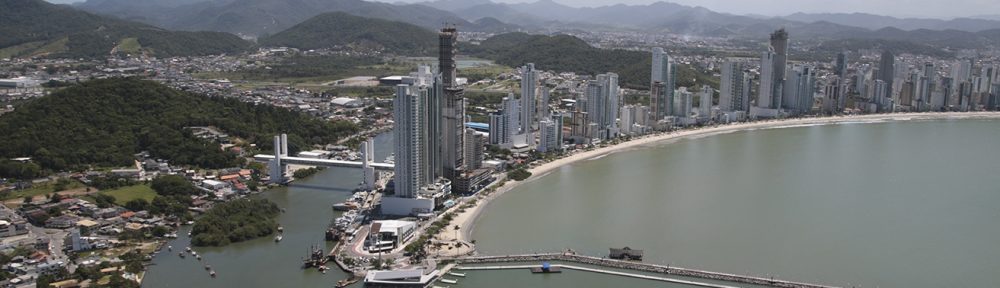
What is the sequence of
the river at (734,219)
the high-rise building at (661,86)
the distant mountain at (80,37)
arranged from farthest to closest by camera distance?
the distant mountain at (80,37)
the high-rise building at (661,86)
the river at (734,219)

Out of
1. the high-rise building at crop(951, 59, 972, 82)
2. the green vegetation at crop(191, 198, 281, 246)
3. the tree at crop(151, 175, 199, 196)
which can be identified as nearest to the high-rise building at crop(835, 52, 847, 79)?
the high-rise building at crop(951, 59, 972, 82)

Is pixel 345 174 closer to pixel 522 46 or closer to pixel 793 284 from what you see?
pixel 793 284

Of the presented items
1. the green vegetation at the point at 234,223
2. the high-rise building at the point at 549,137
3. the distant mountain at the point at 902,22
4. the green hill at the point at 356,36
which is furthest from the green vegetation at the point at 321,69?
the distant mountain at the point at 902,22

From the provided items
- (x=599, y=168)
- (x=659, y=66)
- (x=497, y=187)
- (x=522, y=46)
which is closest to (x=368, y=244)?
(x=497, y=187)

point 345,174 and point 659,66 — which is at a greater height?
point 659,66

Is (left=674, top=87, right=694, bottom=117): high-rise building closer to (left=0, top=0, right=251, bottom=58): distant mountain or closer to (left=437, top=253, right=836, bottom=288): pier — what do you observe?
(left=437, top=253, right=836, bottom=288): pier

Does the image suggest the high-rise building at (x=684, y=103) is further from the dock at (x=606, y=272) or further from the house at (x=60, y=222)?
the house at (x=60, y=222)

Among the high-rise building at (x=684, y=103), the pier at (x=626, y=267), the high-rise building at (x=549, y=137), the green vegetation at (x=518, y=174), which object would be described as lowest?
the pier at (x=626, y=267)
